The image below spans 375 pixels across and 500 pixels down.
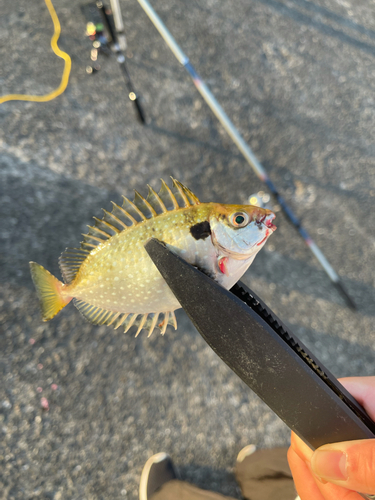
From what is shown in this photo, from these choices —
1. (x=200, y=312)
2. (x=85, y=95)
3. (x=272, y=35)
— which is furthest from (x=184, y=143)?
(x=200, y=312)

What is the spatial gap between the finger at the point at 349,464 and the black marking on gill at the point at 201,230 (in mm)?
582

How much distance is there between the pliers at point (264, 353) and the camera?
0.68m

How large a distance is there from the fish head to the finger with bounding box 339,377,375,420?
659 mm

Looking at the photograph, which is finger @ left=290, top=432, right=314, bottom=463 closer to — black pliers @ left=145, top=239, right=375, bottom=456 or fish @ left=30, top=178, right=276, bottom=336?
black pliers @ left=145, top=239, right=375, bottom=456

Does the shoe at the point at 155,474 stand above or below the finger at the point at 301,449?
below

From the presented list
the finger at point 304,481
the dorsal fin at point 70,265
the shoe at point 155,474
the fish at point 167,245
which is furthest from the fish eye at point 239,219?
the shoe at point 155,474

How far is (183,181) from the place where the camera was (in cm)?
169

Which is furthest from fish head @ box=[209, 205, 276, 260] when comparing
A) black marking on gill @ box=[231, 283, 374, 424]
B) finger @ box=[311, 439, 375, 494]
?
finger @ box=[311, 439, 375, 494]

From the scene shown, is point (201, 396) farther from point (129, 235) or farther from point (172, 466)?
point (129, 235)

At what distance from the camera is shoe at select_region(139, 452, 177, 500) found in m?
1.33

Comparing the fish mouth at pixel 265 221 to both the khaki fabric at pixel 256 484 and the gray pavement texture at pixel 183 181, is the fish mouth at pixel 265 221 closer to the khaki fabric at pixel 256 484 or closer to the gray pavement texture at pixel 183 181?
the gray pavement texture at pixel 183 181

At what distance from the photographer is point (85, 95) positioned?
1715 mm

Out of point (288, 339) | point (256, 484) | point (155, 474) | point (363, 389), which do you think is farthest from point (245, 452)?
point (288, 339)

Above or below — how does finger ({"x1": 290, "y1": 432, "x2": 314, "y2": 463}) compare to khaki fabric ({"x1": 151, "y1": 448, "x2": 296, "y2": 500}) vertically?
above
